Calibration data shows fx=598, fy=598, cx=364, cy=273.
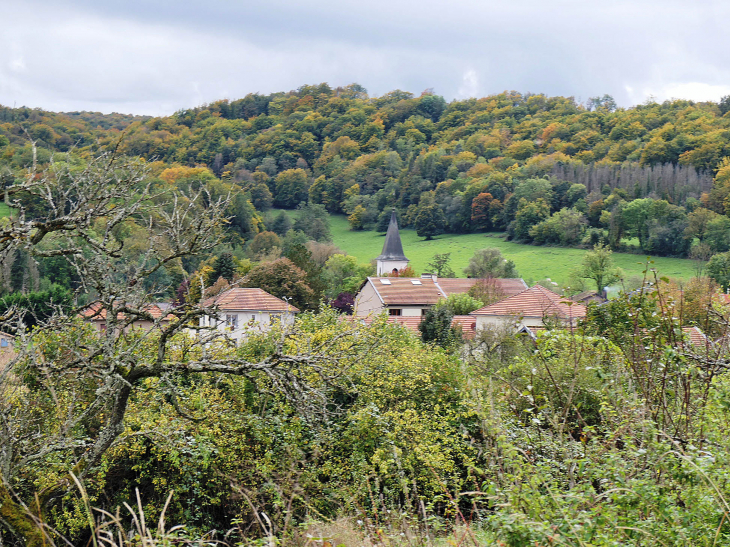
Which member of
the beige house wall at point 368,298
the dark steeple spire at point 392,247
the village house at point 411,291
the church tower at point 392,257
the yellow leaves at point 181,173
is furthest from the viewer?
the yellow leaves at point 181,173

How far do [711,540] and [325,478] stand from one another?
24.6ft

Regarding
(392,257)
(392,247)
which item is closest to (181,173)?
(392,247)

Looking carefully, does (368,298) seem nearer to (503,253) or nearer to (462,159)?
(503,253)

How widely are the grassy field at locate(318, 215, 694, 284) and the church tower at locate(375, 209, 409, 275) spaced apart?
2.31 meters

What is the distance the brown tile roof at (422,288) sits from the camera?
132ft

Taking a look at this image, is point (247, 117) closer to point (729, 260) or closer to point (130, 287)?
point (729, 260)

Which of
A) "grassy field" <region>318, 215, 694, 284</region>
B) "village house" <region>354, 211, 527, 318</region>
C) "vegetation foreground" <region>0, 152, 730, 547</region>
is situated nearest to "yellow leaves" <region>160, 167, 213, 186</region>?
"grassy field" <region>318, 215, 694, 284</region>

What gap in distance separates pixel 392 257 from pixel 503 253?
13.4 meters

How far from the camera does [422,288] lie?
4278cm

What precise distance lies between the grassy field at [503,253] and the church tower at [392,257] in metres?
2.31

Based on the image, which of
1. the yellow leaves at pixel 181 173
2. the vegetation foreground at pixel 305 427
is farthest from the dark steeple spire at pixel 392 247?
the vegetation foreground at pixel 305 427

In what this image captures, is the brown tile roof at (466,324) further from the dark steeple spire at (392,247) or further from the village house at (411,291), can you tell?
the dark steeple spire at (392,247)

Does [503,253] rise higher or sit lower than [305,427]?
lower

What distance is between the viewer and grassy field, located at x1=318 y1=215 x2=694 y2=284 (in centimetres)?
5472
